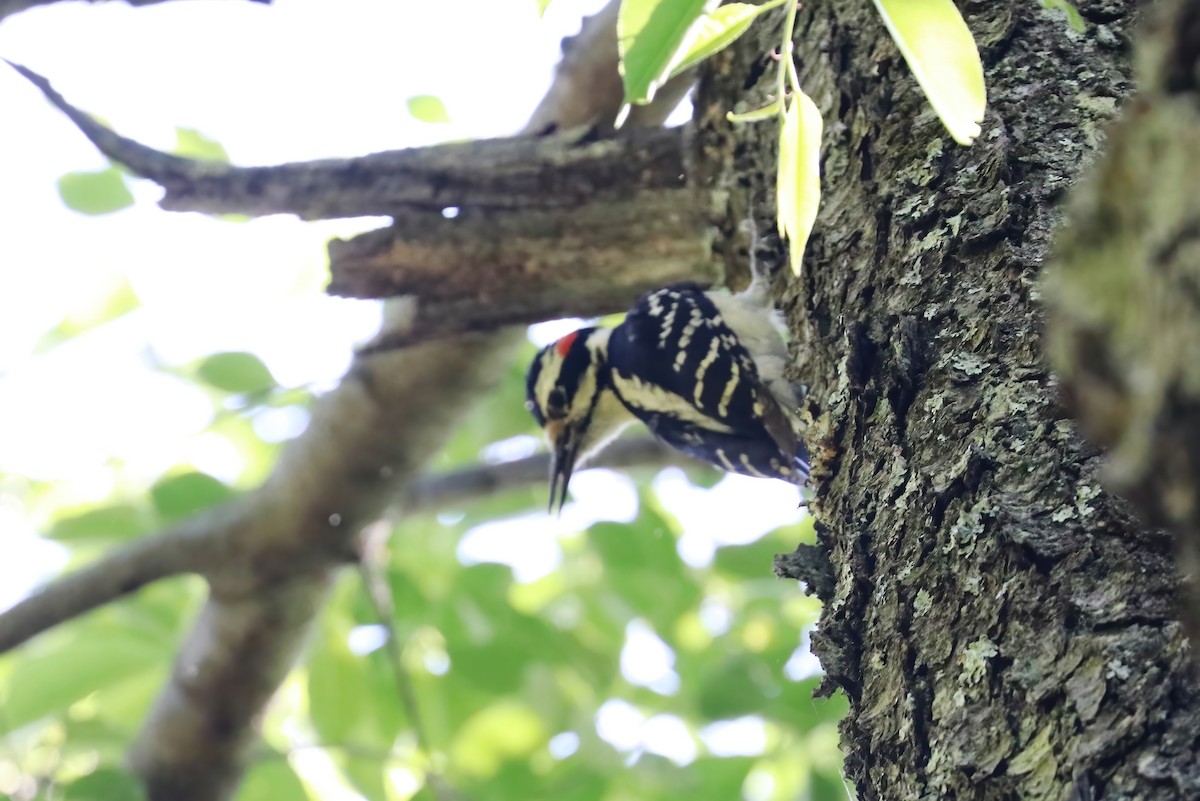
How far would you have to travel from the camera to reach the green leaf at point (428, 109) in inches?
121

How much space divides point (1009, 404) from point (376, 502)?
2.30 metres

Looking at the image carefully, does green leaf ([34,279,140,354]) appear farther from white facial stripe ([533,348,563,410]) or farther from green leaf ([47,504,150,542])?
white facial stripe ([533,348,563,410])

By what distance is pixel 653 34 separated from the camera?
3.04 ft

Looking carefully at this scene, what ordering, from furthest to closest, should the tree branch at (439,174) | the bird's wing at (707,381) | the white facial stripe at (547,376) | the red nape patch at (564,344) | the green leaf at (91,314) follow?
1. the red nape patch at (564,344)
2. the white facial stripe at (547,376)
3. the green leaf at (91,314)
4. the bird's wing at (707,381)
5. the tree branch at (439,174)

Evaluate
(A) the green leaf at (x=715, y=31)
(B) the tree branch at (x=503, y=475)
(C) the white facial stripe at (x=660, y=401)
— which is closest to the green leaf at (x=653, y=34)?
(A) the green leaf at (x=715, y=31)

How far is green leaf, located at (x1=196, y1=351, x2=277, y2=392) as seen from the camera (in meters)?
3.08

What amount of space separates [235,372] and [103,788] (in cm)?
107

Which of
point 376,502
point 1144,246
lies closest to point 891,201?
point 1144,246

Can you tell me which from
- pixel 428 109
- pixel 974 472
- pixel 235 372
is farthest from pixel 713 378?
pixel 974 472

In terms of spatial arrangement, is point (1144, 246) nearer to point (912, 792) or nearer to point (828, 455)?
point (912, 792)

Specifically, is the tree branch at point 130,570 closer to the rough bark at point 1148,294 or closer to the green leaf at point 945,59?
the green leaf at point 945,59

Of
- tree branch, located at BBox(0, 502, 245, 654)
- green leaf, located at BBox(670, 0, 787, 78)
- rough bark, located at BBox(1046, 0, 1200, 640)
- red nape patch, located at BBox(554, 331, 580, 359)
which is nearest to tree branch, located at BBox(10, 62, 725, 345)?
tree branch, located at BBox(0, 502, 245, 654)

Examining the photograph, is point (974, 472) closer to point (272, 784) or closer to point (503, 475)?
point (272, 784)

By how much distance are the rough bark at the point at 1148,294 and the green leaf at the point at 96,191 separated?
281cm
